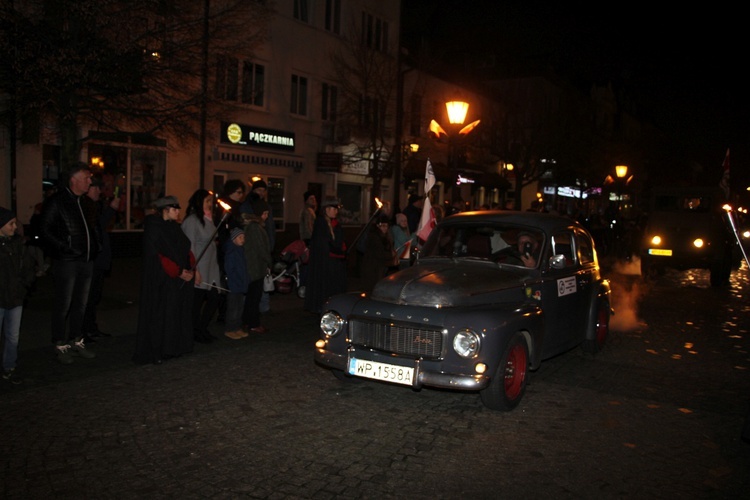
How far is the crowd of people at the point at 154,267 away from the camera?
6.30 metres

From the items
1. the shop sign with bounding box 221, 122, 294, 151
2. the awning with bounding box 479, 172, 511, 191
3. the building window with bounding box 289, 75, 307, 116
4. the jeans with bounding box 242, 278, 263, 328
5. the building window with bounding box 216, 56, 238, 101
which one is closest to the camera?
the jeans with bounding box 242, 278, 263, 328

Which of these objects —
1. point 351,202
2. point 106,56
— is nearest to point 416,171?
point 351,202

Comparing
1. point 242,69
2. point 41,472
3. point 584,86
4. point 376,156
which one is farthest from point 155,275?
point 584,86

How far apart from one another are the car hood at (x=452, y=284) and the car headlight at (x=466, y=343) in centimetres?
38

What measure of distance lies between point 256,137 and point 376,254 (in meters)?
12.9

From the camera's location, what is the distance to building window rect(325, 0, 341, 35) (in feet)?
78.9

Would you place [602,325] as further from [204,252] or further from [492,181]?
[492,181]

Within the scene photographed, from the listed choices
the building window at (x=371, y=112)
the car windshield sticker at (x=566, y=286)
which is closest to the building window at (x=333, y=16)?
the building window at (x=371, y=112)

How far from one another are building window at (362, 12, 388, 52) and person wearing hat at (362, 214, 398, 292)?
16726mm

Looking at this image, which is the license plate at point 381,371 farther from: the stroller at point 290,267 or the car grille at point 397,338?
the stroller at point 290,267

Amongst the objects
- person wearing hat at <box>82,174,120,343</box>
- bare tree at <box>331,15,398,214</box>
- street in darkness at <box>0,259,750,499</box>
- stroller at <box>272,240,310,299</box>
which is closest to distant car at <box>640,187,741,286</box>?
bare tree at <box>331,15,398,214</box>

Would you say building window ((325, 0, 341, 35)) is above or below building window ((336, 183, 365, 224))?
above

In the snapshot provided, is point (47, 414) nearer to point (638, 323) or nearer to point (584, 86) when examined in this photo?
point (638, 323)

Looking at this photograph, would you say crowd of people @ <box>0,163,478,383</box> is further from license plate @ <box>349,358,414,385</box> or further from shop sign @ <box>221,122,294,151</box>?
shop sign @ <box>221,122,294,151</box>
